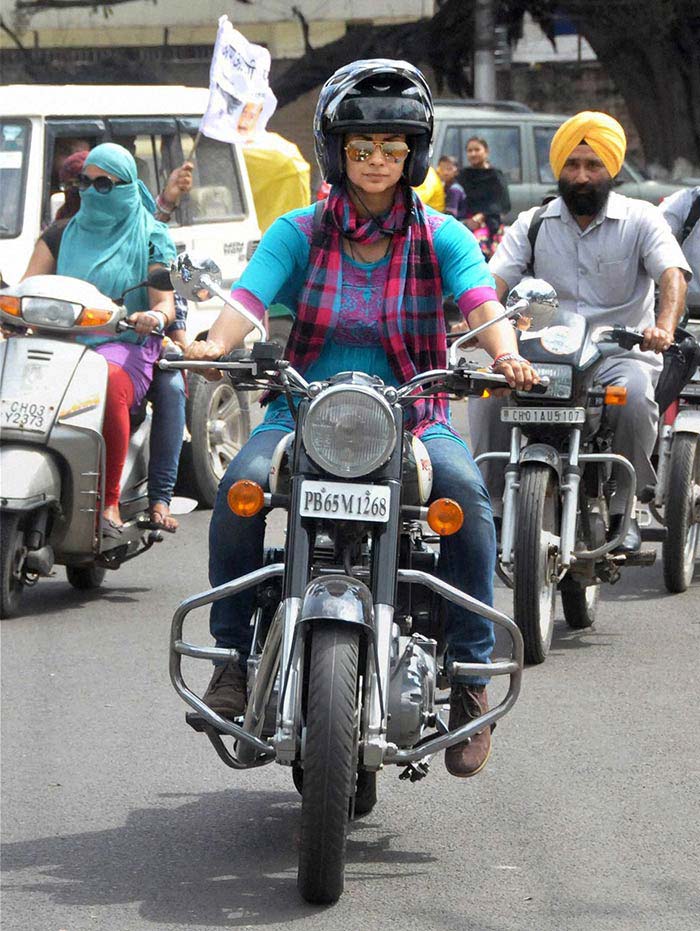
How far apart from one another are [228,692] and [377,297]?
1081 mm

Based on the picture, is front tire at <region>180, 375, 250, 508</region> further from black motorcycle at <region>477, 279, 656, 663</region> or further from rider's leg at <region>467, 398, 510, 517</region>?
black motorcycle at <region>477, 279, 656, 663</region>

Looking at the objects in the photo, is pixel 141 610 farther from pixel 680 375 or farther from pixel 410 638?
pixel 410 638

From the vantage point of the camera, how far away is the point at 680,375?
819 centimetres

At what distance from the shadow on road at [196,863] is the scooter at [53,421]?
2646mm

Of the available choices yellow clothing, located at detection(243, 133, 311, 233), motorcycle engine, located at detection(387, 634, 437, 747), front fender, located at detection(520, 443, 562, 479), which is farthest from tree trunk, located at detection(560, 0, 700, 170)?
motorcycle engine, located at detection(387, 634, 437, 747)

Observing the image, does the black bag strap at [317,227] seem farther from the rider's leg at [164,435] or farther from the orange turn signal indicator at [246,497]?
the rider's leg at [164,435]

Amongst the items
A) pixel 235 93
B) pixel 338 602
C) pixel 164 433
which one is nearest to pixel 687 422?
pixel 164 433

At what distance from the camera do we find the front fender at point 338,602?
404cm

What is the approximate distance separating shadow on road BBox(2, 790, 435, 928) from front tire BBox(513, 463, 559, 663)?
1.73 meters

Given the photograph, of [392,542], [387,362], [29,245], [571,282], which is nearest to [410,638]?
[392,542]

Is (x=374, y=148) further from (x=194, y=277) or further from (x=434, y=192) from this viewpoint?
(x=434, y=192)

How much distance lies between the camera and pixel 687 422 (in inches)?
318

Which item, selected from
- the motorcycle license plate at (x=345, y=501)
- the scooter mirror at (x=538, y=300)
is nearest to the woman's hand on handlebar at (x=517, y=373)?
the scooter mirror at (x=538, y=300)

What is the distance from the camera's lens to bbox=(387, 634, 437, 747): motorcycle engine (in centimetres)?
429
